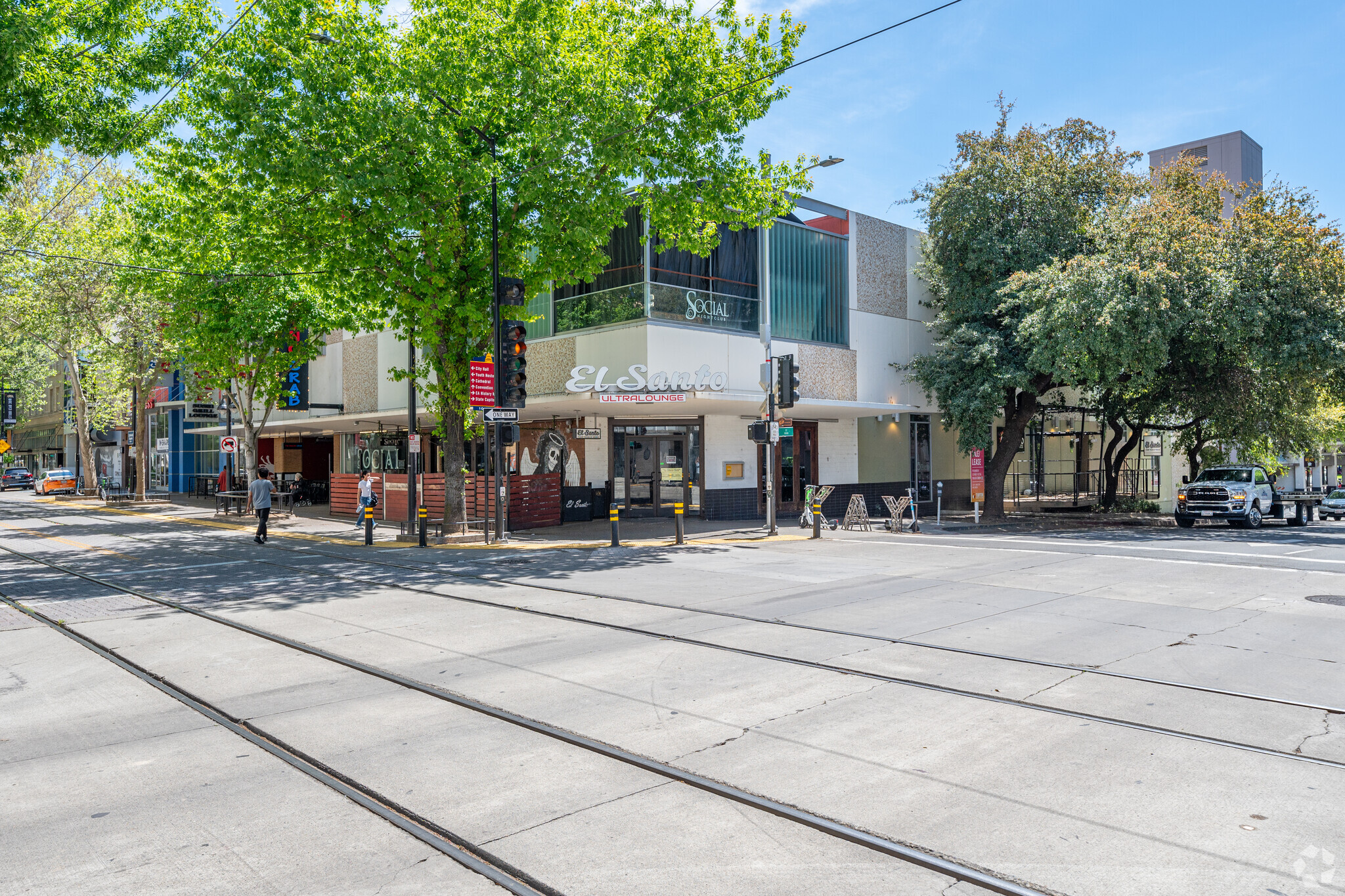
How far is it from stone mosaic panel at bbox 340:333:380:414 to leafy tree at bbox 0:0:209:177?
59.8 feet

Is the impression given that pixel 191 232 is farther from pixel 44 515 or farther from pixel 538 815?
pixel 538 815

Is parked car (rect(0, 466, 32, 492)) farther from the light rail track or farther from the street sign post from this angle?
the street sign post

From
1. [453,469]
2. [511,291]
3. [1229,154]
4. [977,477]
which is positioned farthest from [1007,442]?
[1229,154]

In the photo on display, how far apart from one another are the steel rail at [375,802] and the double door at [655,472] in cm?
1947

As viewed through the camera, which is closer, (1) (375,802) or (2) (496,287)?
(1) (375,802)

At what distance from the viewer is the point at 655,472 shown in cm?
2728

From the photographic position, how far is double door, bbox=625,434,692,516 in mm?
27094

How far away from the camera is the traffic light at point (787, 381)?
2141cm

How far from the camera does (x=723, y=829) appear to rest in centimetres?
454

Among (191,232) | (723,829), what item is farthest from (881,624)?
(191,232)

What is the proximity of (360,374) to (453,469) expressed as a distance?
54.1 feet

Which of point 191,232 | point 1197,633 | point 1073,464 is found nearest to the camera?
point 1197,633

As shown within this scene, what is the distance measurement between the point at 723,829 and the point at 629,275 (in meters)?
21.3

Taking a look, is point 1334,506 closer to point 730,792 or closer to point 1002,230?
point 1002,230
